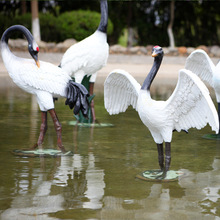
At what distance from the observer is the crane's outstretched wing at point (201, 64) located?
941cm

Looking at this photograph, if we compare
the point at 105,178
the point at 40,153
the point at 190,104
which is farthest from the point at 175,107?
the point at 40,153

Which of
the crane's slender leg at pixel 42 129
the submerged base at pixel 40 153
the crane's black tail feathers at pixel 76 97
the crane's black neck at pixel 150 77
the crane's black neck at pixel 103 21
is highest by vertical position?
the crane's black neck at pixel 103 21

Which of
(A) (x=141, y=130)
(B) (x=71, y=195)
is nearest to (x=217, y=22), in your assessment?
(A) (x=141, y=130)

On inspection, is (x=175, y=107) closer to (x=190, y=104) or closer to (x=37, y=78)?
(x=190, y=104)

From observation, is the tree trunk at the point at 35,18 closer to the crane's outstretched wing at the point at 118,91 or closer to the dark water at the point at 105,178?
the dark water at the point at 105,178

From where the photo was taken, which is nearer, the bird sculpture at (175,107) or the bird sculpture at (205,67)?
the bird sculpture at (175,107)

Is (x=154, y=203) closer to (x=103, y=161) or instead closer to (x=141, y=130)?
(x=103, y=161)

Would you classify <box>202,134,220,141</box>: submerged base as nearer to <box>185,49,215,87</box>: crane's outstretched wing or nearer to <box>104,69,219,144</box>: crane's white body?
<box>185,49,215,87</box>: crane's outstretched wing

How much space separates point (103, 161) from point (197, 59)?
3051mm

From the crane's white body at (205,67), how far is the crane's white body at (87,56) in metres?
1.57

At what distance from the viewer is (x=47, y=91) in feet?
25.3

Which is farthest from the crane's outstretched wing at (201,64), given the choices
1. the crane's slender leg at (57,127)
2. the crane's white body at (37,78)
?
the crane's slender leg at (57,127)

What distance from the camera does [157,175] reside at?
655cm

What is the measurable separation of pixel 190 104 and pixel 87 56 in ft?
13.8
